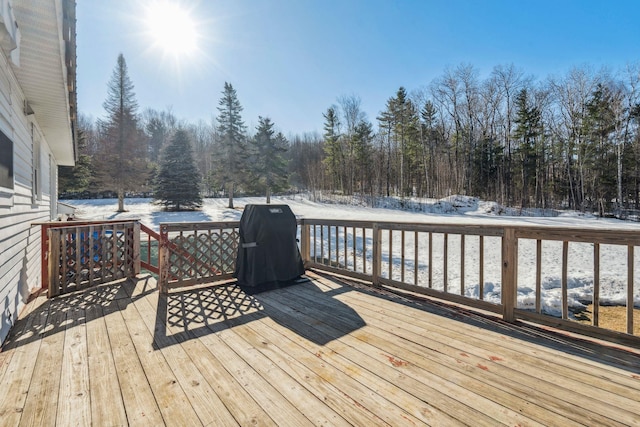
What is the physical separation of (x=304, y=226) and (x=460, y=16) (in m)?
10.4

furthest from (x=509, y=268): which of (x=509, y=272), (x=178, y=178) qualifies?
(x=178, y=178)

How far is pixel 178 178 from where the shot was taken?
730 inches

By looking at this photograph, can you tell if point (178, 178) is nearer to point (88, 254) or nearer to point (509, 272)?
point (88, 254)

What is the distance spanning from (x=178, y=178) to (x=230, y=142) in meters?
4.37

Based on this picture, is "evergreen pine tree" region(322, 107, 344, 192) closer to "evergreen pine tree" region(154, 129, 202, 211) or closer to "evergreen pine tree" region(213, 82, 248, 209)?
"evergreen pine tree" region(213, 82, 248, 209)

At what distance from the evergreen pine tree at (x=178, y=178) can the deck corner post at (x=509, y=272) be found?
Result: 1895 centimetres

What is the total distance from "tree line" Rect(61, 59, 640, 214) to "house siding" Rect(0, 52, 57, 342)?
15478 millimetres

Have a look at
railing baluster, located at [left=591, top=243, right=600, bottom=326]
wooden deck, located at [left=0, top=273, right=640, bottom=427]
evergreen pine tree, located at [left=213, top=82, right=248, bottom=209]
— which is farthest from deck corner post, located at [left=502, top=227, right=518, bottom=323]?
evergreen pine tree, located at [left=213, top=82, right=248, bottom=209]

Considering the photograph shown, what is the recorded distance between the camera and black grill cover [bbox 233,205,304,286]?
375cm

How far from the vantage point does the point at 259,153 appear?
2198 cm

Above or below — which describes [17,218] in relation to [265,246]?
above

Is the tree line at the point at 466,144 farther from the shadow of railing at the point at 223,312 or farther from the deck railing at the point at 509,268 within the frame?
the shadow of railing at the point at 223,312

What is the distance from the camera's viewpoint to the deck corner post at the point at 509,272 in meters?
2.65

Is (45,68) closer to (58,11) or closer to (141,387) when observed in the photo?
(58,11)
